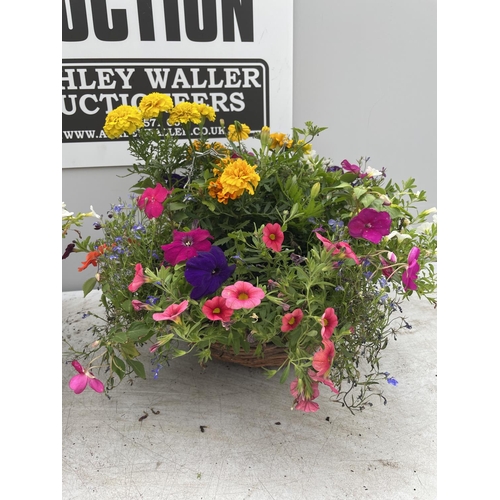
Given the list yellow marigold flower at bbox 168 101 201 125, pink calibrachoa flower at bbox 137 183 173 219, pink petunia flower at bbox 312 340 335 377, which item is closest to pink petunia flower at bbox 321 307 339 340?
pink petunia flower at bbox 312 340 335 377

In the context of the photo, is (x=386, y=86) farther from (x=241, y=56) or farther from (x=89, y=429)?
(x=89, y=429)

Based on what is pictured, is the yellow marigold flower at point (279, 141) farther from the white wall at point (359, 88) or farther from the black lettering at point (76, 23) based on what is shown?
the black lettering at point (76, 23)

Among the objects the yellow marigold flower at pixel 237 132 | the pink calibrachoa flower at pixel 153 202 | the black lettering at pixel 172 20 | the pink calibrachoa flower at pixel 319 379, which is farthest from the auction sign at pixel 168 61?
the pink calibrachoa flower at pixel 319 379

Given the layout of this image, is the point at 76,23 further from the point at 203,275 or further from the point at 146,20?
the point at 203,275

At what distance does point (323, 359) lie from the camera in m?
0.63

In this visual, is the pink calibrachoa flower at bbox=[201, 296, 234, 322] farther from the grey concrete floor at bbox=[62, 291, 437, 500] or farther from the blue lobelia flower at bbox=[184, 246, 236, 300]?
the grey concrete floor at bbox=[62, 291, 437, 500]

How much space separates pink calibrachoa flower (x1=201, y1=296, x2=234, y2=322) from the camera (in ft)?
2.18

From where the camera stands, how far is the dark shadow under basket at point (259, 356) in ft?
2.64

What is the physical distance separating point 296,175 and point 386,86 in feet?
2.28

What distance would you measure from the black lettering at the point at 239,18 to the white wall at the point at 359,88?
0.14 meters

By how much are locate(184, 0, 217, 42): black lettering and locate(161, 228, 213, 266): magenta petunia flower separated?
71 cm

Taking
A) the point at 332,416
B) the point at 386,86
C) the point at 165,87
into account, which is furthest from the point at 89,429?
the point at 386,86

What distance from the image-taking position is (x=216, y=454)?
78 cm

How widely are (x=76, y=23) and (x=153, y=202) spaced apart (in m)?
0.67
